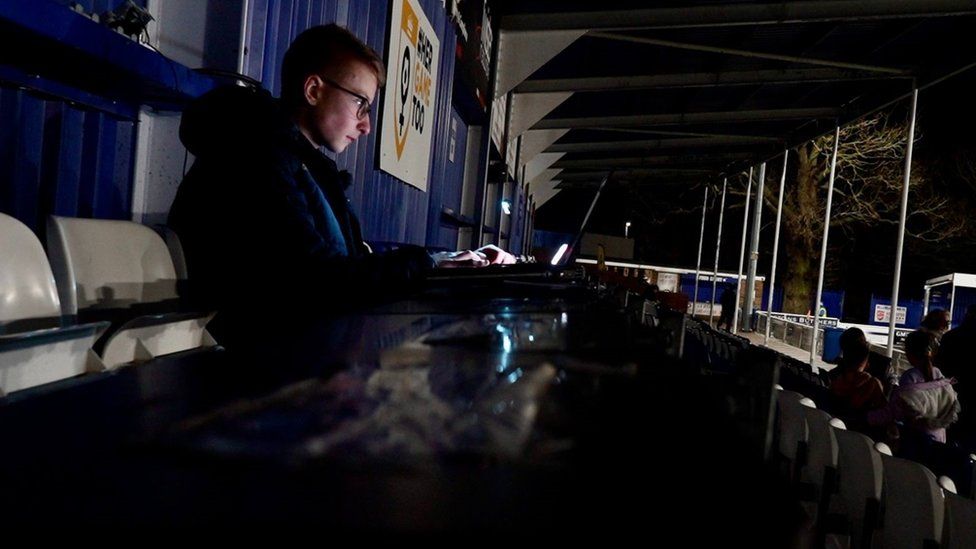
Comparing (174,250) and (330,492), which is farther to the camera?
(174,250)

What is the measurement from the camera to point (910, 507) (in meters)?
2.21

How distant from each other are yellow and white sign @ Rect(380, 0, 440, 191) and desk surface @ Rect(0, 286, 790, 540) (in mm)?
3528

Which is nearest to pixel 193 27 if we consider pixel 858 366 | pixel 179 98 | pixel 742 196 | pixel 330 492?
pixel 179 98

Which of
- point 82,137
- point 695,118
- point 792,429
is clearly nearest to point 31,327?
point 82,137

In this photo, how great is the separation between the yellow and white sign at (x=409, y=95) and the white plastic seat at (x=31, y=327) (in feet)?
9.85

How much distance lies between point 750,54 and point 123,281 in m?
8.44

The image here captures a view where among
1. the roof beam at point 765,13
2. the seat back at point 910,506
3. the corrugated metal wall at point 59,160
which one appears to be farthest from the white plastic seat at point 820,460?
the roof beam at point 765,13

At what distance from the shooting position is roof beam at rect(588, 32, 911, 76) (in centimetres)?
802

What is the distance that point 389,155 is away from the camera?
4172 millimetres

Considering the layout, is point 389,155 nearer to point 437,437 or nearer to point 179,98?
point 179,98

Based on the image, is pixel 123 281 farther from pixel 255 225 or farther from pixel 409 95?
pixel 409 95

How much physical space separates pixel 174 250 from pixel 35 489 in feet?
4.27

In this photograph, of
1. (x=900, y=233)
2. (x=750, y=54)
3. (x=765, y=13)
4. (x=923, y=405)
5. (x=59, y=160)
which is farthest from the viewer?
(x=900, y=233)

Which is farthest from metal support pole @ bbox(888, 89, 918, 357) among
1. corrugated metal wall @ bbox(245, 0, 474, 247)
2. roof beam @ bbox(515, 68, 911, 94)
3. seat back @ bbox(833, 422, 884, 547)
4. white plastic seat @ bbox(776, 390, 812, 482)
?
seat back @ bbox(833, 422, 884, 547)
